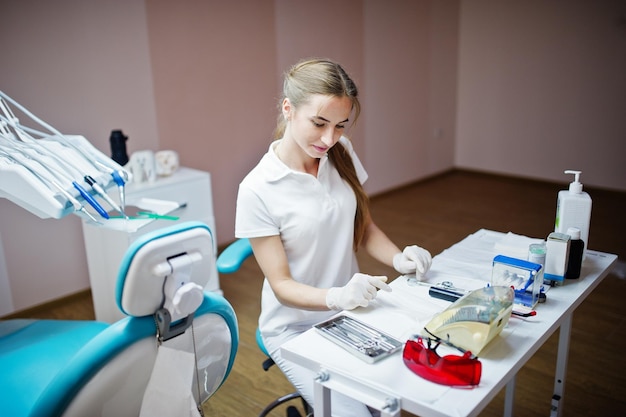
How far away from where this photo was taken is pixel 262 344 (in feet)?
5.18

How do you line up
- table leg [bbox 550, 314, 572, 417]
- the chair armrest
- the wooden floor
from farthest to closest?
the wooden floor, table leg [bbox 550, 314, 572, 417], the chair armrest

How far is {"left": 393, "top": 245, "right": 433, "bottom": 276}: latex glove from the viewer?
1447mm

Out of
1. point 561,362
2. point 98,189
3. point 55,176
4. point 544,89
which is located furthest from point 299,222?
point 544,89

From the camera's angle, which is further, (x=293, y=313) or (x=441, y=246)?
(x=441, y=246)

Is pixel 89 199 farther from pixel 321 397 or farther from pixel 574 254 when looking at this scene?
pixel 574 254

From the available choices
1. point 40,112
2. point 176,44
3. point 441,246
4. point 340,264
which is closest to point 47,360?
point 340,264

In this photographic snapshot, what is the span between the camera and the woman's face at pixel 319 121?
1396 millimetres

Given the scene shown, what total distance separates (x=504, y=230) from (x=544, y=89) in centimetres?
161

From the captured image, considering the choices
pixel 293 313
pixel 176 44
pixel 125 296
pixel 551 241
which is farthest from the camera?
pixel 176 44

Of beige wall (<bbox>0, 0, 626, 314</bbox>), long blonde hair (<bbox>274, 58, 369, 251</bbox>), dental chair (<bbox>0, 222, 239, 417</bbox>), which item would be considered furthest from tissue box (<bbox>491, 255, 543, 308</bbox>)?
beige wall (<bbox>0, 0, 626, 314</bbox>)

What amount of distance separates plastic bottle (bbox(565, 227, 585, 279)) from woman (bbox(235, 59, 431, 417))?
0.34m

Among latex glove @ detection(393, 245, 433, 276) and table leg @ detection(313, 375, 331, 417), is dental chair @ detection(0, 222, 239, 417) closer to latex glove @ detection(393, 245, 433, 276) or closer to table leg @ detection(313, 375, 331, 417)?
table leg @ detection(313, 375, 331, 417)

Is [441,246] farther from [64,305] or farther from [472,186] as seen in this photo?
[64,305]

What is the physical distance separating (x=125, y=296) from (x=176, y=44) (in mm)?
2549
